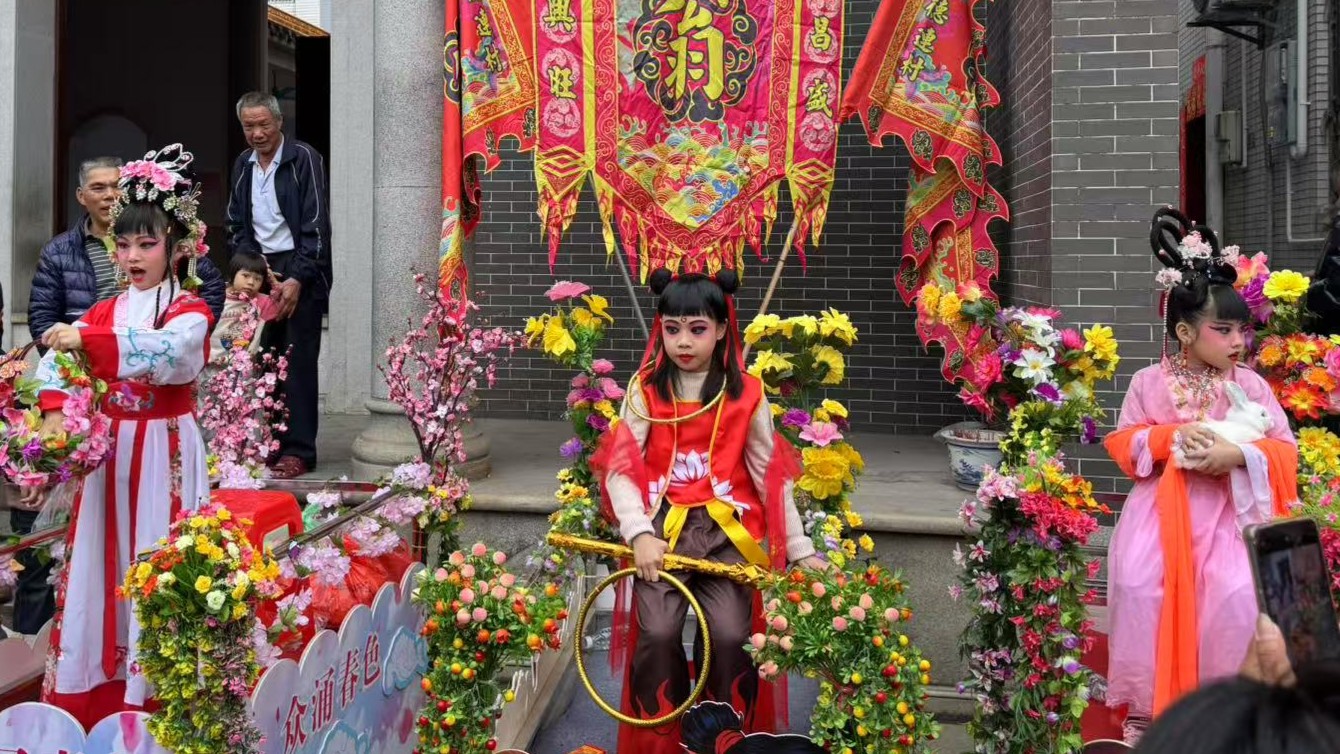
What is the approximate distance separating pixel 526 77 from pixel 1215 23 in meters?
8.68

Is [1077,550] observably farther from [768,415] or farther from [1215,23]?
[1215,23]

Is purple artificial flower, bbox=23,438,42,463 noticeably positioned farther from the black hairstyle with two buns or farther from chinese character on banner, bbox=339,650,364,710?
the black hairstyle with two buns

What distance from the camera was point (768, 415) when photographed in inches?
153

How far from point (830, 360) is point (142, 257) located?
2396 mm

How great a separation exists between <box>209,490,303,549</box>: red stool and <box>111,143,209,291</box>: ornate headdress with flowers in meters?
0.78

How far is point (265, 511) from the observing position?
4156 millimetres

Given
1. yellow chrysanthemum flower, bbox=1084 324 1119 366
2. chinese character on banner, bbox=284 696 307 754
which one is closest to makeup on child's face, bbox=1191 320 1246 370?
yellow chrysanthemum flower, bbox=1084 324 1119 366

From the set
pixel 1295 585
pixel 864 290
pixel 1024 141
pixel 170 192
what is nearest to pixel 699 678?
pixel 1295 585

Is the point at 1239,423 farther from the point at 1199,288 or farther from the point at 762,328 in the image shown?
the point at 762,328

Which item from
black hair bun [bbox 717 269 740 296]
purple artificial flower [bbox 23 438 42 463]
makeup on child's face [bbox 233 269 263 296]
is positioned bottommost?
purple artificial flower [bbox 23 438 42 463]

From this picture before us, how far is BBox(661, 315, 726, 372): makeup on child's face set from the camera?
147 inches

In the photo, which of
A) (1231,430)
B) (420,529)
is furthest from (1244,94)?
(420,529)

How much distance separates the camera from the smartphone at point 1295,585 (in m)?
1.51

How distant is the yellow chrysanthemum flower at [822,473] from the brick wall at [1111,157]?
200 cm
